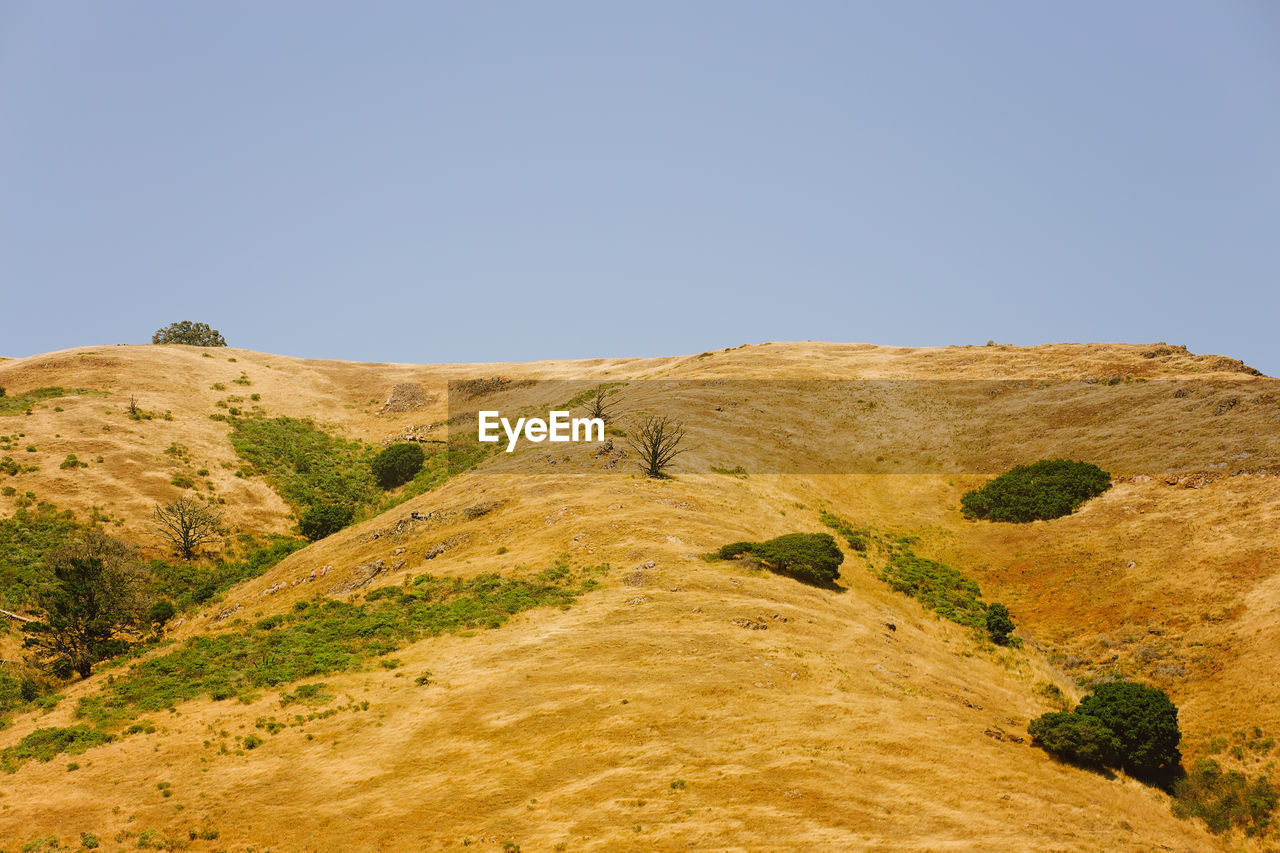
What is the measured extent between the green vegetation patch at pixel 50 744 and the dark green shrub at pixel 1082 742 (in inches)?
1358

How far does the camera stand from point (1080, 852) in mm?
22125

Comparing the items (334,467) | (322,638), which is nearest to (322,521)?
(334,467)

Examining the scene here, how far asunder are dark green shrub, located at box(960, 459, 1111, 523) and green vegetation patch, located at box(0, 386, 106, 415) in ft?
254

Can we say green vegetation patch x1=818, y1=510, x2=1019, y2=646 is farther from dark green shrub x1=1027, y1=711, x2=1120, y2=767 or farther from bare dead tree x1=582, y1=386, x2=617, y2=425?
bare dead tree x1=582, y1=386, x2=617, y2=425

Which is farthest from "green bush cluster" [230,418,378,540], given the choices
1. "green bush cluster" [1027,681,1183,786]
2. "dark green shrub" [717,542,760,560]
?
"green bush cluster" [1027,681,1183,786]

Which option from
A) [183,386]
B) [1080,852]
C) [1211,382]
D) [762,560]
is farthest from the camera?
[183,386]

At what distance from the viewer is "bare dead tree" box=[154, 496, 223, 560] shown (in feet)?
178

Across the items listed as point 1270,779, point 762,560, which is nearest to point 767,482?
point 762,560

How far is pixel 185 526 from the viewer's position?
5388 cm

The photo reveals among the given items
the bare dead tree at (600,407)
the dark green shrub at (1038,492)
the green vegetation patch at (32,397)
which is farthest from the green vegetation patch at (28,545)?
the dark green shrub at (1038,492)

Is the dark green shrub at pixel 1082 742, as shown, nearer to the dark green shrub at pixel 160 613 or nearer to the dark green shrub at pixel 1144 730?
the dark green shrub at pixel 1144 730

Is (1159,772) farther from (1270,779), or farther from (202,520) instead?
(202,520)

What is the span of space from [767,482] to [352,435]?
49.5m

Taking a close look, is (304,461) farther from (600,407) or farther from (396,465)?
(600,407)
